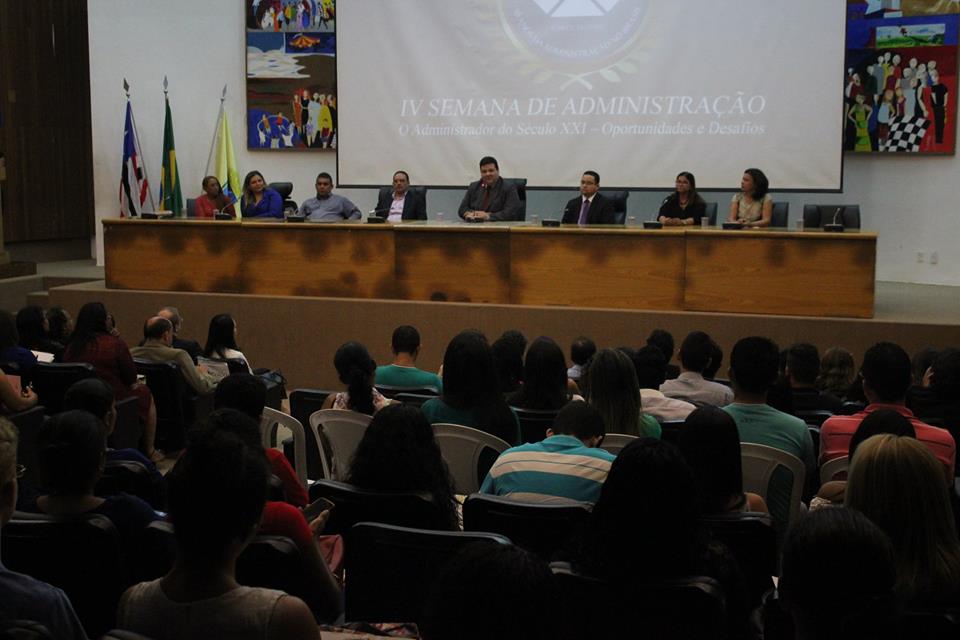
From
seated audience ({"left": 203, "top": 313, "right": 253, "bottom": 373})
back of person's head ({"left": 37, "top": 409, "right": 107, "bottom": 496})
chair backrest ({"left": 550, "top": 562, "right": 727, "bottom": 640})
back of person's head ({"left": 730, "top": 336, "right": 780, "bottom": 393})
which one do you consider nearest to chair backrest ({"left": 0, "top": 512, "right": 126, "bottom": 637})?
back of person's head ({"left": 37, "top": 409, "right": 107, "bottom": 496})

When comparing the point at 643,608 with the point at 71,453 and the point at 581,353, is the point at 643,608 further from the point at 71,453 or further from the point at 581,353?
the point at 581,353

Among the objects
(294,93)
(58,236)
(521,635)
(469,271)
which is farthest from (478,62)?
(521,635)

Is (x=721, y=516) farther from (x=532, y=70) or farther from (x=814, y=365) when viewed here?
(x=532, y=70)

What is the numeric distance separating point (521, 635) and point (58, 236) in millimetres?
11961

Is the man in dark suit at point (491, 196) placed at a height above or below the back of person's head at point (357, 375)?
above

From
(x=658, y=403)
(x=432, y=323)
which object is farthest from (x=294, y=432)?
(x=432, y=323)

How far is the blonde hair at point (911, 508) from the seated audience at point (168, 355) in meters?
4.13

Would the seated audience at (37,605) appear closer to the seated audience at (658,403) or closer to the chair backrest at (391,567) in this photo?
the chair backrest at (391,567)

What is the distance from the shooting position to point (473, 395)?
396 centimetres

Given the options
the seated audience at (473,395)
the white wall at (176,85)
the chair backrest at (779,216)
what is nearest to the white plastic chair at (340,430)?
the seated audience at (473,395)

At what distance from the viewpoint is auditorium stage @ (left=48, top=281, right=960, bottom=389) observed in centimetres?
684

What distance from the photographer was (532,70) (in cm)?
1007

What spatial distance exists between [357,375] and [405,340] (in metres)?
1.01

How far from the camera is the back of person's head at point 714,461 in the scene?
8.77 feet
